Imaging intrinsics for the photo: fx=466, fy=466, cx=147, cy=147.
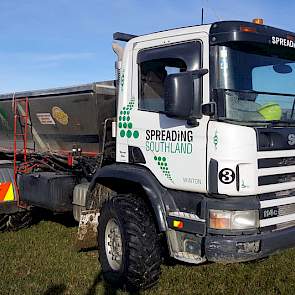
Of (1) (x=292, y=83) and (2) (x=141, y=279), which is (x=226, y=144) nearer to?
(1) (x=292, y=83)

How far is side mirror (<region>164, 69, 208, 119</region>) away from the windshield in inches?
7.1

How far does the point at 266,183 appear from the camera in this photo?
4254 millimetres

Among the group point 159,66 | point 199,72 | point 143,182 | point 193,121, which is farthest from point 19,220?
point 199,72

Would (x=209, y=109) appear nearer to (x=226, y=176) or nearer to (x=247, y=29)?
(x=226, y=176)

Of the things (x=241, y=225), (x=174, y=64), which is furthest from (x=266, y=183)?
(x=174, y=64)

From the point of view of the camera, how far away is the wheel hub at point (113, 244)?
513 centimetres

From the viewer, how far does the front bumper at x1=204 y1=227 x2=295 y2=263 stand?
409 cm

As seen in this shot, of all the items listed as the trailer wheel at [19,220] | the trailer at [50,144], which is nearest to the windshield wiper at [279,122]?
the trailer at [50,144]

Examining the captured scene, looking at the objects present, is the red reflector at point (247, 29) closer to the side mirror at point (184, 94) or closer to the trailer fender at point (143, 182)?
the side mirror at point (184, 94)

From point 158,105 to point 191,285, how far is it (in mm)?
2019

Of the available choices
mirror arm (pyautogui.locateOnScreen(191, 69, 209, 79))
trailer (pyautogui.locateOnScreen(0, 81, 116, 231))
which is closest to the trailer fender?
trailer (pyautogui.locateOnScreen(0, 81, 116, 231))

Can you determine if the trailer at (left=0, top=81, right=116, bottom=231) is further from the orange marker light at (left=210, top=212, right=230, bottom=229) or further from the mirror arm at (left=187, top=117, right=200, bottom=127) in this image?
the orange marker light at (left=210, top=212, right=230, bottom=229)

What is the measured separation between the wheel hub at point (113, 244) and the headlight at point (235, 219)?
1313 millimetres

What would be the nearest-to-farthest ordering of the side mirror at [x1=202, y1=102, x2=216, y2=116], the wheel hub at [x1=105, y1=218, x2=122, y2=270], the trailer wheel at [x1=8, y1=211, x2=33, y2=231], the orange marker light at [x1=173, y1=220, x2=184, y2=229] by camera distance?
the side mirror at [x1=202, y1=102, x2=216, y2=116] < the orange marker light at [x1=173, y1=220, x2=184, y2=229] < the wheel hub at [x1=105, y1=218, x2=122, y2=270] < the trailer wheel at [x1=8, y1=211, x2=33, y2=231]
